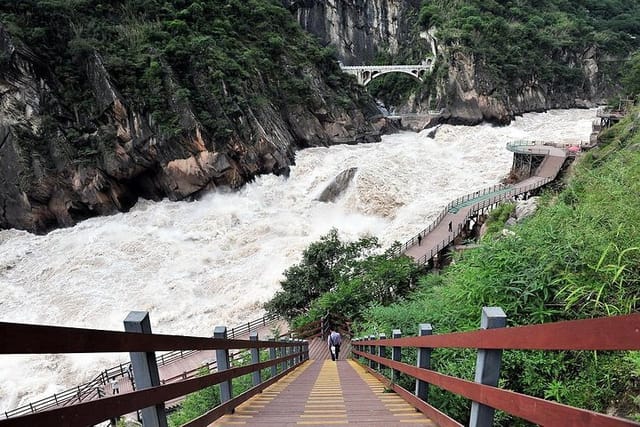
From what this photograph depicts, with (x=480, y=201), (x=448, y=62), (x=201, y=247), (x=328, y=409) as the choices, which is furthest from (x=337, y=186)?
(x=448, y=62)

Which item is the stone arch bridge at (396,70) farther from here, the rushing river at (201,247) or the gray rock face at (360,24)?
the rushing river at (201,247)

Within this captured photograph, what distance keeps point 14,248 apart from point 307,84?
92.4 ft

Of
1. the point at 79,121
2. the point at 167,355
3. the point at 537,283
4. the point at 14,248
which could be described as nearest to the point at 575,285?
the point at 537,283

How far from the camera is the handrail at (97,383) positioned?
443 inches

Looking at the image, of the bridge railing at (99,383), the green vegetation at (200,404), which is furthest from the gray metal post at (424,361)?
the bridge railing at (99,383)

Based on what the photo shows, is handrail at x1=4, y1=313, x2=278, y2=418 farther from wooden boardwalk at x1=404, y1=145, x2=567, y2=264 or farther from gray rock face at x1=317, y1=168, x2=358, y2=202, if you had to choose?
gray rock face at x1=317, y1=168, x2=358, y2=202

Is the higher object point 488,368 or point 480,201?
point 488,368

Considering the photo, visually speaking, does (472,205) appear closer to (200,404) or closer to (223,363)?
(200,404)

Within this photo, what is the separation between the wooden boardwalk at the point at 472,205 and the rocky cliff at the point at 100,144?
45.9ft

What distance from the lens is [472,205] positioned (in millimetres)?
25109

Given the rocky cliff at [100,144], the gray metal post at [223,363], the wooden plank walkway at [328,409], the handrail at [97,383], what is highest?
the rocky cliff at [100,144]

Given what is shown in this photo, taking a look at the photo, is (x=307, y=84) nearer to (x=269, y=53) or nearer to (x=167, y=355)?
(x=269, y=53)

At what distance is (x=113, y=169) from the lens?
27.2 metres

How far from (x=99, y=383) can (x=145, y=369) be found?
12.9 meters
